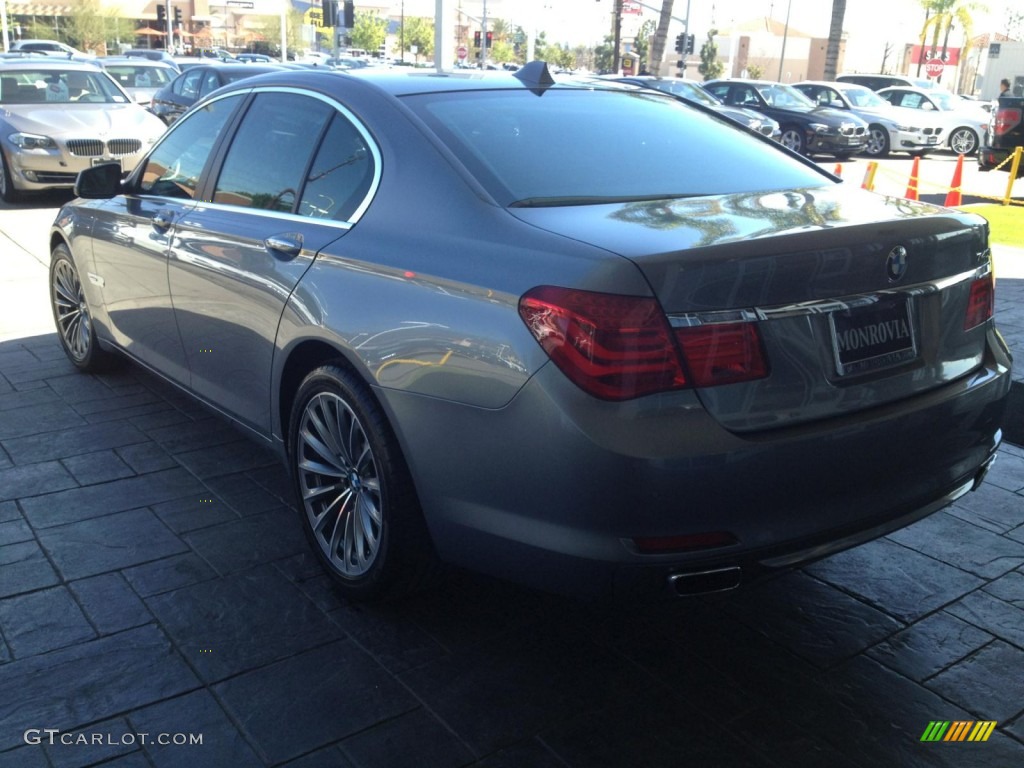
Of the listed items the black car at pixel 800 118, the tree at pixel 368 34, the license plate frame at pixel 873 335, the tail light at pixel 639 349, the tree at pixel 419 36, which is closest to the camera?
the tail light at pixel 639 349

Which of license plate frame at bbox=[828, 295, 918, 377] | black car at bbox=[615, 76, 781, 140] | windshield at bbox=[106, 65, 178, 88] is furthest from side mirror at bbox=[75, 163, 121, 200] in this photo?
windshield at bbox=[106, 65, 178, 88]

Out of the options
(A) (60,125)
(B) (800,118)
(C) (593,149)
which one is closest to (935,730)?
(C) (593,149)

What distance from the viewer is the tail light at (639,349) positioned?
2.49m

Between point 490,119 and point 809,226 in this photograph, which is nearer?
point 809,226

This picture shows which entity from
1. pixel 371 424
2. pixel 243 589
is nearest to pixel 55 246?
pixel 243 589

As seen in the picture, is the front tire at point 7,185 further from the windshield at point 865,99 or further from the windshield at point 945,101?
the windshield at point 945,101

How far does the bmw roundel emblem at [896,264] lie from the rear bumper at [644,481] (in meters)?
0.34

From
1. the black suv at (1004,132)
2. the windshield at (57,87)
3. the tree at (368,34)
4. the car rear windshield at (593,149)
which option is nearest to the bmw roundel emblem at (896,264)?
the car rear windshield at (593,149)

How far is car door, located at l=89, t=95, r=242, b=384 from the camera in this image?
441 cm

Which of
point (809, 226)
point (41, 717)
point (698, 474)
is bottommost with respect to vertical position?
point (41, 717)

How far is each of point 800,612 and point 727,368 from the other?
125cm

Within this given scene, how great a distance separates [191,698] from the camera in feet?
9.49

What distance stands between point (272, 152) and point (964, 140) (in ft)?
77.4

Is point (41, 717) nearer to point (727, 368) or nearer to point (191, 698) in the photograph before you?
point (191, 698)
